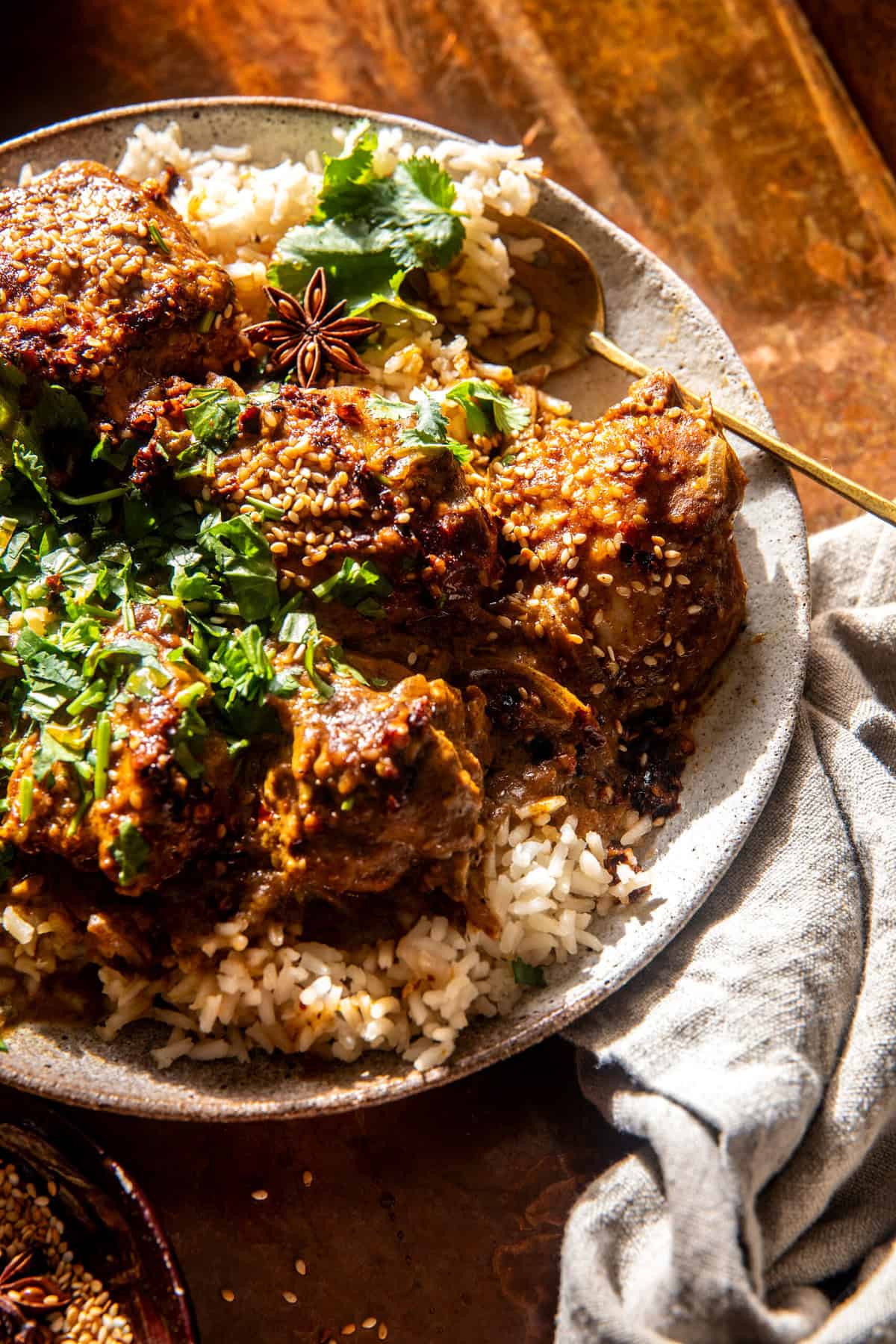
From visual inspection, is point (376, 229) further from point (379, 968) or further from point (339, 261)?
point (379, 968)

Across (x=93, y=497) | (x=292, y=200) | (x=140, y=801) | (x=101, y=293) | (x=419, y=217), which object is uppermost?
(x=101, y=293)

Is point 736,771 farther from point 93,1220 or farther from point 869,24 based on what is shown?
point 869,24

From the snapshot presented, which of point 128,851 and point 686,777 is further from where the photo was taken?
point 686,777

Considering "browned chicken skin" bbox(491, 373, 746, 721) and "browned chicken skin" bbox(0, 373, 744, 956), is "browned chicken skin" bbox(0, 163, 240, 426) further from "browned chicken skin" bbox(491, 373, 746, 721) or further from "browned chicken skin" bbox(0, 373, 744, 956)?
"browned chicken skin" bbox(491, 373, 746, 721)

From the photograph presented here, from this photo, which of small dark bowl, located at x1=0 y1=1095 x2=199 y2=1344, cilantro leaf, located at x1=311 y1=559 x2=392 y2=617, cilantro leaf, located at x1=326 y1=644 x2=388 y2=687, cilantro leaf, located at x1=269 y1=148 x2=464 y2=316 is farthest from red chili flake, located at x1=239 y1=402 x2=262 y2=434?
small dark bowl, located at x1=0 y1=1095 x2=199 y2=1344

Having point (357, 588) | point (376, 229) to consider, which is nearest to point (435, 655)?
point (357, 588)
